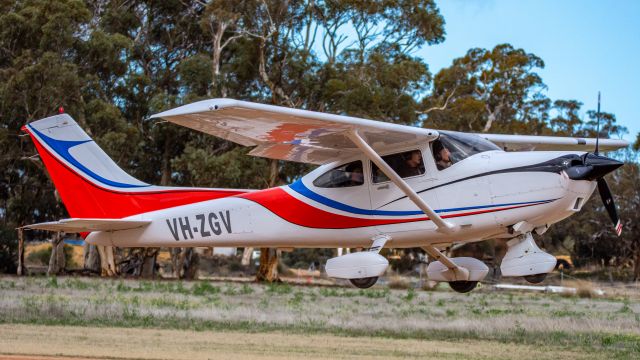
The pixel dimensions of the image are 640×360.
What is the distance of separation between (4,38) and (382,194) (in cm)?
3500

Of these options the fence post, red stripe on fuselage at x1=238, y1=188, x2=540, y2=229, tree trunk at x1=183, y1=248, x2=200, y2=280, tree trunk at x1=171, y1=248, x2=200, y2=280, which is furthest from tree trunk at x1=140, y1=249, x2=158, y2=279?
red stripe on fuselage at x1=238, y1=188, x2=540, y2=229

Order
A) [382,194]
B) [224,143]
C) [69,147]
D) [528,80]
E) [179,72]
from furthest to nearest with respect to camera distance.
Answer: [528,80]
[179,72]
[224,143]
[69,147]
[382,194]

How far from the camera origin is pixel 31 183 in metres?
46.6

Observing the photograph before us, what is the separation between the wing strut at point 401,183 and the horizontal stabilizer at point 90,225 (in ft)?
15.1

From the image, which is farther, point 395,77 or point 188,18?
point 188,18

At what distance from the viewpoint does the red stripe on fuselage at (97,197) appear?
1508 cm

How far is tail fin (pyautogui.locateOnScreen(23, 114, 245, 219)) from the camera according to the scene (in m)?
15.4

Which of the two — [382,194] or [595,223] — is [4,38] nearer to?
[382,194]

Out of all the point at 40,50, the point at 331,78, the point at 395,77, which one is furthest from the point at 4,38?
the point at 395,77

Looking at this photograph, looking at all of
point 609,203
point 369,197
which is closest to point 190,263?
point 369,197

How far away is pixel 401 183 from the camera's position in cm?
1233

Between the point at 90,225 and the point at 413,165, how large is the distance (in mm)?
5739

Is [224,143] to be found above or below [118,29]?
below

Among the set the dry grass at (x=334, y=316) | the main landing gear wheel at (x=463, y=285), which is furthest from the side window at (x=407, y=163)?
the dry grass at (x=334, y=316)
